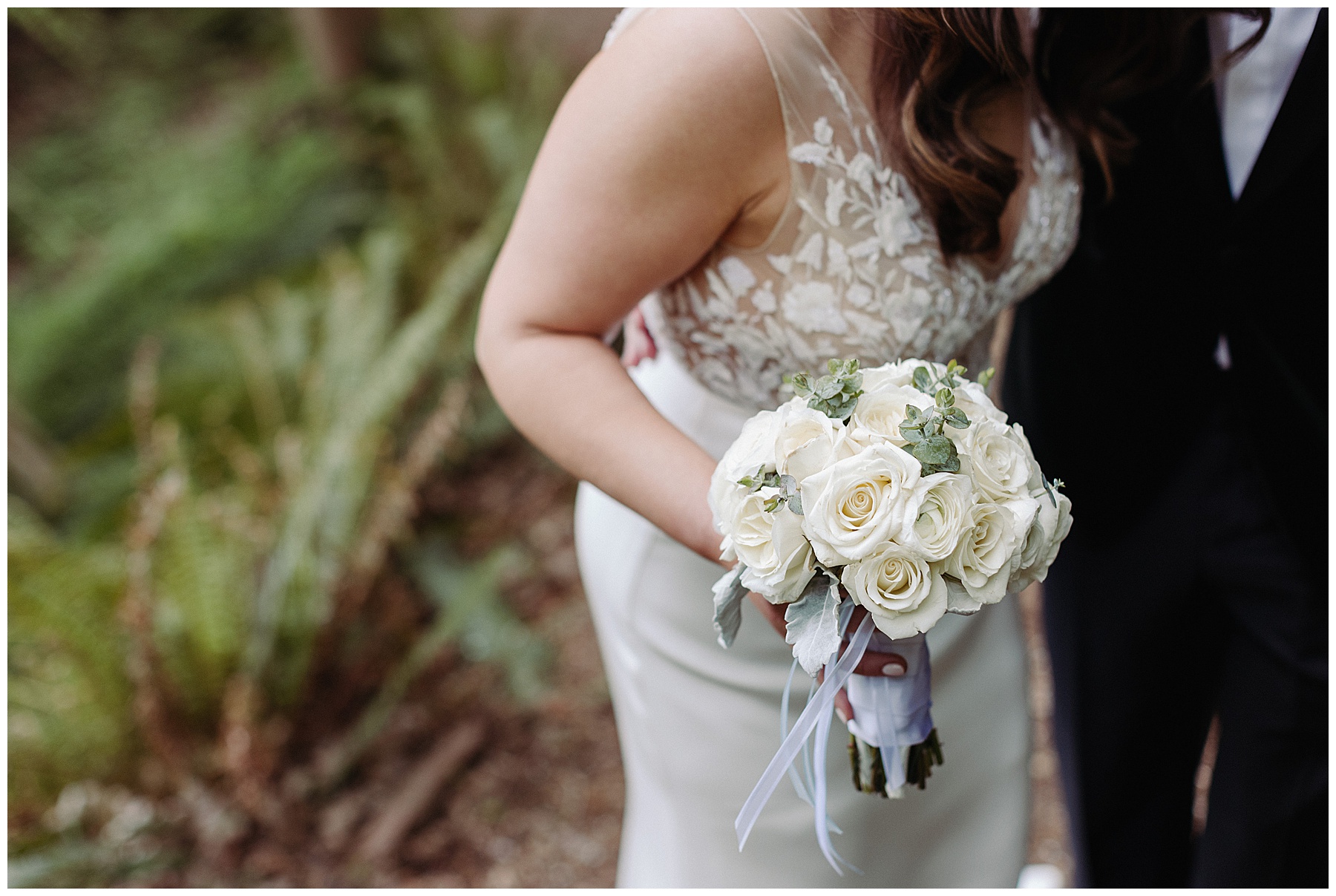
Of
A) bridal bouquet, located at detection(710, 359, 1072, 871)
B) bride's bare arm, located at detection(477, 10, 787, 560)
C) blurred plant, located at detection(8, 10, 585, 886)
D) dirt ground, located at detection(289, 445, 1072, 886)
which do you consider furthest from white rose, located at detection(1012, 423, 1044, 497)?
blurred plant, located at detection(8, 10, 585, 886)

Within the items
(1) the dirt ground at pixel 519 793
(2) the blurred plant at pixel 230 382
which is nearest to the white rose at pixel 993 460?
(1) the dirt ground at pixel 519 793

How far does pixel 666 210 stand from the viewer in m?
1.09

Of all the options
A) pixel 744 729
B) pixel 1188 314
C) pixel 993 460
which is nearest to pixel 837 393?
pixel 993 460

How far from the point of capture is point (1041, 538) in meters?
0.86

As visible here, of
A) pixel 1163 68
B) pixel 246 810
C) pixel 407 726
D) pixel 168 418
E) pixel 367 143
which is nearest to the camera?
pixel 1163 68

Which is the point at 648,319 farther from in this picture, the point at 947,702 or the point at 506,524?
the point at 506,524

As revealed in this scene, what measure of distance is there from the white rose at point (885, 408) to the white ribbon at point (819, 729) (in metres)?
0.17

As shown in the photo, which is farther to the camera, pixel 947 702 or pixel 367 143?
pixel 367 143

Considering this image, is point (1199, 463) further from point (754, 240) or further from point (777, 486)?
point (777, 486)

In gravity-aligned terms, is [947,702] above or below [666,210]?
below

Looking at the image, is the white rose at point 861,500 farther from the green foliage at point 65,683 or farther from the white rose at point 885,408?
the green foliage at point 65,683

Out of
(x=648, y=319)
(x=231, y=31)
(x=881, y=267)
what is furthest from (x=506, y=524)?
(x=231, y=31)

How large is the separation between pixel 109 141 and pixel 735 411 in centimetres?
494

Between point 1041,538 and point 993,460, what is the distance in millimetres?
84
